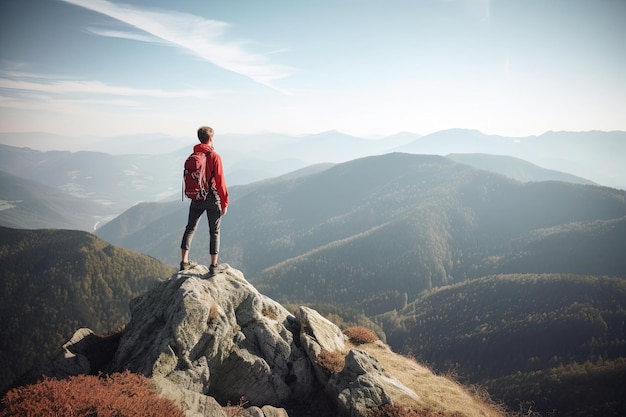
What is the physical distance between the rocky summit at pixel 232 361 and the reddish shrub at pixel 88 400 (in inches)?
49.2

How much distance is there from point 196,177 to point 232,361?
9800mm

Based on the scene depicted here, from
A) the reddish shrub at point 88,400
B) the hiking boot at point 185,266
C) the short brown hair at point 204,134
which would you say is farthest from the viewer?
the hiking boot at point 185,266

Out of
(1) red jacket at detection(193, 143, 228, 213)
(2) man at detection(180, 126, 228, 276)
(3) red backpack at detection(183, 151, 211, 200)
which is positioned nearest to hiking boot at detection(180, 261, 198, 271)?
(2) man at detection(180, 126, 228, 276)

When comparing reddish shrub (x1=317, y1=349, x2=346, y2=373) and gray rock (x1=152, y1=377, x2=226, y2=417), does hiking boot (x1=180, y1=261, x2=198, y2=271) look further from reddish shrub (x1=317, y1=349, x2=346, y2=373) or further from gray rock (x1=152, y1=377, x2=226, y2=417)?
reddish shrub (x1=317, y1=349, x2=346, y2=373)

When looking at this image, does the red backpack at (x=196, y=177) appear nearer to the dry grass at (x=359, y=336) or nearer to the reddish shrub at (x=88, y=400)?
the reddish shrub at (x=88, y=400)

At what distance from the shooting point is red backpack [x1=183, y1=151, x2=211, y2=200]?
14.9m

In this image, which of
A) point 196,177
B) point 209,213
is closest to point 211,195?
point 209,213

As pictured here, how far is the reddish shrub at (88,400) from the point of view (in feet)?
33.2

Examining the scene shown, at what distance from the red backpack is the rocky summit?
4.97 metres

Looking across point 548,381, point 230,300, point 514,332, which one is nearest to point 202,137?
point 230,300

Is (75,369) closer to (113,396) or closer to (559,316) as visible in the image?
(113,396)

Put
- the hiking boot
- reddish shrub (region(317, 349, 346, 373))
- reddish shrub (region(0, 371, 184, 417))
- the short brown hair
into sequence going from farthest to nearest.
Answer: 1. the hiking boot
2. reddish shrub (region(317, 349, 346, 373))
3. the short brown hair
4. reddish shrub (region(0, 371, 184, 417))

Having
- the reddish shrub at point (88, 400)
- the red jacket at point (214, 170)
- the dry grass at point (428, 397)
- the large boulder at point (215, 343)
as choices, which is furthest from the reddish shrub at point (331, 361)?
the red jacket at point (214, 170)

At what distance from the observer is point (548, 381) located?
145m
